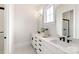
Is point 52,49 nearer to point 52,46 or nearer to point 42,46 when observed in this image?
point 52,46

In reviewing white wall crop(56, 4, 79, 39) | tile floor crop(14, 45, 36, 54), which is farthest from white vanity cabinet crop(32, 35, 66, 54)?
white wall crop(56, 4, 79, 39)

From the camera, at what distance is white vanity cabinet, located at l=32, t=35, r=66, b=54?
75.8 inches

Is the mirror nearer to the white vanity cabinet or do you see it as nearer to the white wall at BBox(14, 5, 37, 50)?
the white vanity cabinet

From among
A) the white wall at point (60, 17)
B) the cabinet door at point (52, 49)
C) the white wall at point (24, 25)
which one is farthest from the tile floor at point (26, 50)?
the white wall at point (60, 17)

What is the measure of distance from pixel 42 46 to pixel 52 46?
14.7 inches

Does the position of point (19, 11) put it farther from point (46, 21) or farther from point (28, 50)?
point (28, 50)

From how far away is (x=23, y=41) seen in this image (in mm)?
2176

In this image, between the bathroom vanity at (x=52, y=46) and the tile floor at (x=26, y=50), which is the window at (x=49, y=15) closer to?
the bathroom vanity at (x=52, y=46)

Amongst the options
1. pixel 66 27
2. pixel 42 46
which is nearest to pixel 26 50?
pixel 42 46

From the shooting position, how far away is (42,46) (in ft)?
→ 7.49

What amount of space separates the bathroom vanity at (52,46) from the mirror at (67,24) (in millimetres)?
231

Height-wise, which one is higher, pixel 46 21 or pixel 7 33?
pixel 46 21
